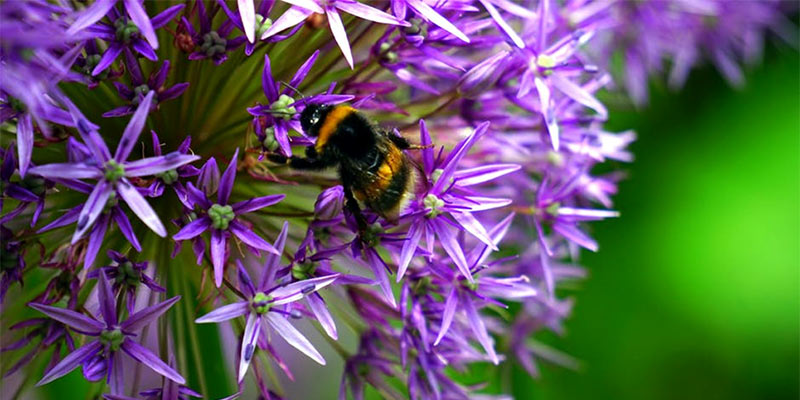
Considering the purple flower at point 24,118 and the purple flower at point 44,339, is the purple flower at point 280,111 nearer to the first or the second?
the purple flower at point 24,118

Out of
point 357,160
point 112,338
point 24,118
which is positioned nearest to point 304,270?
→ point 357,160

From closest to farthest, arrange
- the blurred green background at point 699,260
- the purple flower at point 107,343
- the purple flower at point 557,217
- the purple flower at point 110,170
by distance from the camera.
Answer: the purple flower at point 110,170 → the purple flower at point 107,343 → the purple flower at point 557,217 → the blurred green background at point 699,260

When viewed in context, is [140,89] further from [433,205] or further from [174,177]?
[433,205]

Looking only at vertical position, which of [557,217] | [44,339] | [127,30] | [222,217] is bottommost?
[44,339]

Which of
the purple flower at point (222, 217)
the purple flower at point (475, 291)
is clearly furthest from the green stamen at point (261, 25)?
the purple flower at point (475, 291)

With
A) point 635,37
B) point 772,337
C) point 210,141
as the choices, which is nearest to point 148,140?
point 210,141

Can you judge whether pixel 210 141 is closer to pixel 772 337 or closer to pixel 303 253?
pixel 303 253
